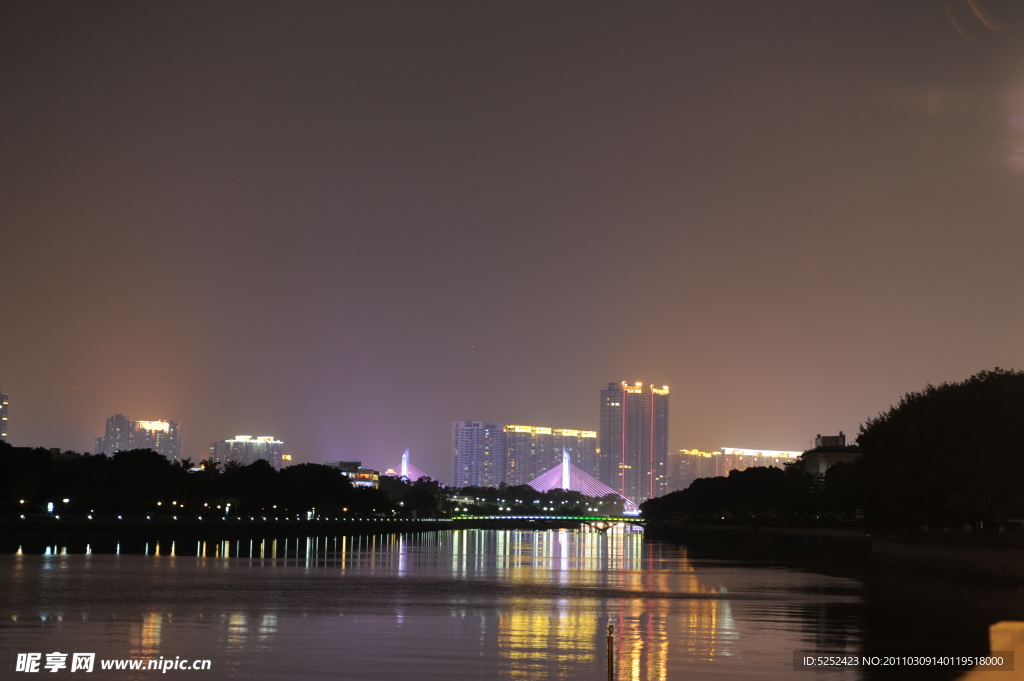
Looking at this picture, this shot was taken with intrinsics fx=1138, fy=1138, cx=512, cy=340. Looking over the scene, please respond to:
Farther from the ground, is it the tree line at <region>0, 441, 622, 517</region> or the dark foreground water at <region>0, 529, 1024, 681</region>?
the tree line at <region>0, 441, 622, 517</region>

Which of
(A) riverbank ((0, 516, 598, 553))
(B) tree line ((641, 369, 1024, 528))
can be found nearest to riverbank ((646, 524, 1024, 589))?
(B) tree line ((641, 369, 1024, 528))

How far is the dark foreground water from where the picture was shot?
74.3 ft

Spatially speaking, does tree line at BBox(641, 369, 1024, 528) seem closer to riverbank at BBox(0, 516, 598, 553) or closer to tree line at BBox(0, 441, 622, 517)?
riverbank at BBox(0, 516, 598, 553)

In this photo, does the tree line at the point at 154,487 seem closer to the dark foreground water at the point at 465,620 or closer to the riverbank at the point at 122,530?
the riverbank at the point at 122,530

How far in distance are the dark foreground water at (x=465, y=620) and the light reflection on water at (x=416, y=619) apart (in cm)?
7

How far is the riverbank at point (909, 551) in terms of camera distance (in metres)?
50.3

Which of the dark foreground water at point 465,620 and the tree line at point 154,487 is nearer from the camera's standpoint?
the dark foreground water at point 465,620

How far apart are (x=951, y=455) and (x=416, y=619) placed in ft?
129

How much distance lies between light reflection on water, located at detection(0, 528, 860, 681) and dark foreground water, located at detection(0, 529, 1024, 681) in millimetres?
74

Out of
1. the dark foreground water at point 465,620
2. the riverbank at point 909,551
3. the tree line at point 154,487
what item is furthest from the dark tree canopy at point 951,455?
the tree line at point 154,487

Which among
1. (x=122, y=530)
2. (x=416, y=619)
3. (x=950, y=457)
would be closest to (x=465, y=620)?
(x=416, y=619)

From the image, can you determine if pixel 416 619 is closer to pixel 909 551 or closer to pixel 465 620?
pixel 465 620

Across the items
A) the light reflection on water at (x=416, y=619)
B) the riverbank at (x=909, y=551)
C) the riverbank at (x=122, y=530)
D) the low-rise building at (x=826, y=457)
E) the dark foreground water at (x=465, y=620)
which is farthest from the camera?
the low-rise building at (x=826, y=457)

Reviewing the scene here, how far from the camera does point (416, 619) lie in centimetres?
3162
